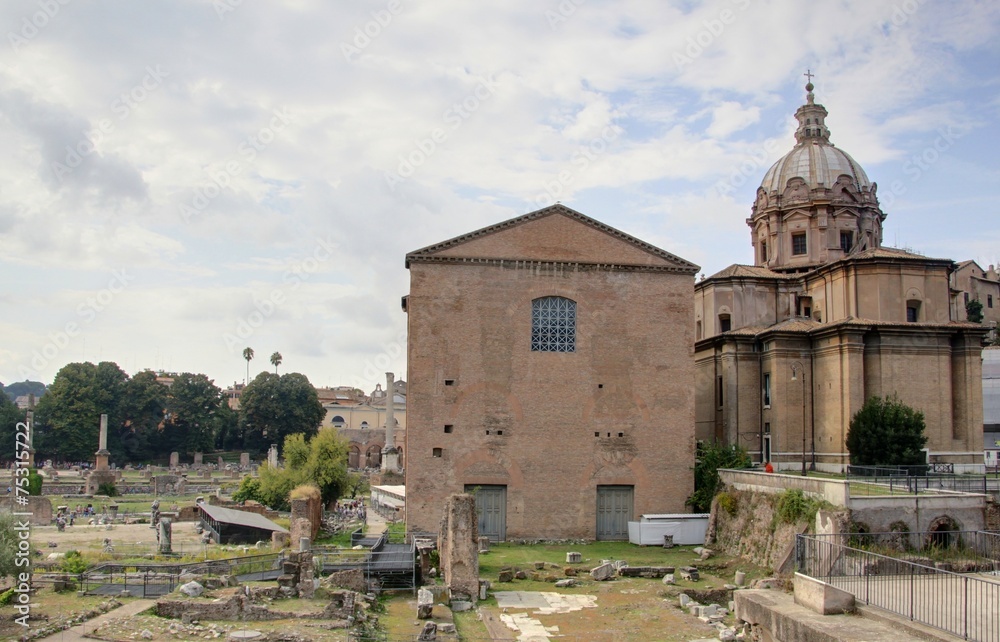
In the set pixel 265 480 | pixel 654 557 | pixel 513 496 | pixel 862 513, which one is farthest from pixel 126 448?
pixel 862 513

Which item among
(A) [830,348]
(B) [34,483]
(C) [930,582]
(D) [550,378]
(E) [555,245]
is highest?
(E) [555,245]

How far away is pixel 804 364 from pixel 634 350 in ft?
29.7

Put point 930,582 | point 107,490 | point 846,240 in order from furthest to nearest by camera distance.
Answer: point 107,490
point 846,240
point 930,582

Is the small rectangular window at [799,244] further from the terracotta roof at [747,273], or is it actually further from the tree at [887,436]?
the tree at [887,436]

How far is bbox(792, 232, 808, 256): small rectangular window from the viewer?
43469 millimetres

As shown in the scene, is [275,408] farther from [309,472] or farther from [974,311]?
[974,311]

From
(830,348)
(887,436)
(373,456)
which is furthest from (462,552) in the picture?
(373,456)

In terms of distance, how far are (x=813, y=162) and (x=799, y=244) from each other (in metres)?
4.32

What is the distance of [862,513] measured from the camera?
22.4m

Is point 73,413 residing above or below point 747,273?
below

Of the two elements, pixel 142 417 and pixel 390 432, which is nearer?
pixel 390 432

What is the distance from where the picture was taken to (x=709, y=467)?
31.7 m

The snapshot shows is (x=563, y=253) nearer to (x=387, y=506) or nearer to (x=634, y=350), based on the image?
(x=634, y=350)

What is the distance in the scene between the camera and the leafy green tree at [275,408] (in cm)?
8269
